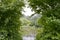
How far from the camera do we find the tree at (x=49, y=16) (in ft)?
15.3

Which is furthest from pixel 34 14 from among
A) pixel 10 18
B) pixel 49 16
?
pixel 10 18

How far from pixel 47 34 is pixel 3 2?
219 centimetres

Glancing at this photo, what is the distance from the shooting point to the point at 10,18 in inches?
220

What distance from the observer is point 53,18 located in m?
4.74

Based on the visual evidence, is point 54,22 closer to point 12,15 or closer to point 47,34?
point 47,34

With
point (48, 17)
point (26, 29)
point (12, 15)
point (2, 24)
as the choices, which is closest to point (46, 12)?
point (48, 17)

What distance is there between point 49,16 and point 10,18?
4.83 feet

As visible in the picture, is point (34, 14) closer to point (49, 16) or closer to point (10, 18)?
point (49, 16)

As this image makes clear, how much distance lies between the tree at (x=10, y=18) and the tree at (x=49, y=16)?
23.2 inches

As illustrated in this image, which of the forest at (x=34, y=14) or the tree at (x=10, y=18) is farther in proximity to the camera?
the tree at (x=10, y=18)

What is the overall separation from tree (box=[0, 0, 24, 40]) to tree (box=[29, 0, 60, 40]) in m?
0.59

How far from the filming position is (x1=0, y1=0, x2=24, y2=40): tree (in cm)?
547

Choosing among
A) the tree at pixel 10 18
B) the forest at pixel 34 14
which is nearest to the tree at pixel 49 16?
the forest at pixel 34 14

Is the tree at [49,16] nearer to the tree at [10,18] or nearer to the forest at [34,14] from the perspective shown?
the forest at [34,14]
